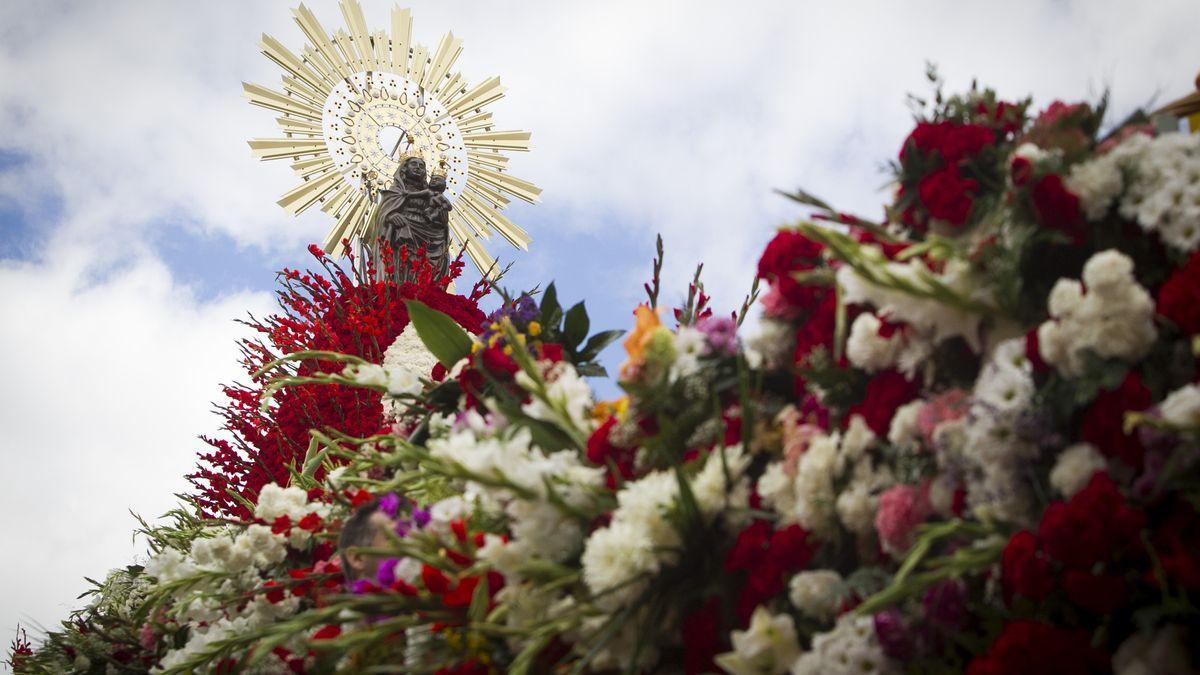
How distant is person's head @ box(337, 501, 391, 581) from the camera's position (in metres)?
1.65

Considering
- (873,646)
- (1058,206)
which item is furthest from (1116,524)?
(1058,206)

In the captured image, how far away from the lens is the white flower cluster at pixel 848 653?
1.11 metres

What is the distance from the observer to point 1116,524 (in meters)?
Answer: 0.99

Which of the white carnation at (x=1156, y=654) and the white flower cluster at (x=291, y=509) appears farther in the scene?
the white flower cluster at (x=291, y=509)

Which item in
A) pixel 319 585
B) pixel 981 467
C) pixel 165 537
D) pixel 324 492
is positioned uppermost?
pixel 165 537

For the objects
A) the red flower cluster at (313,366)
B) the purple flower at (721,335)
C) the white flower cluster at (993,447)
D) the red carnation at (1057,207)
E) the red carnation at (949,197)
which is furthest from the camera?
the red flower cluster at (313,366)

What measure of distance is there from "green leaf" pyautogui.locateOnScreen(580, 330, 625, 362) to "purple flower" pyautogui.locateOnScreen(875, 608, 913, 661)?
912mm

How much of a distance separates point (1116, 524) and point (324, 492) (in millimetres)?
1588

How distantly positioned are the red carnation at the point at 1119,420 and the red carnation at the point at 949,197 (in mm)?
306

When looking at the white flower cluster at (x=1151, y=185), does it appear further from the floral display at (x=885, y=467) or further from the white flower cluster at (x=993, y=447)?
the white flower cluster at (x=993, y=447)

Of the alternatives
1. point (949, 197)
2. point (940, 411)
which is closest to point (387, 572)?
point (940, 411)

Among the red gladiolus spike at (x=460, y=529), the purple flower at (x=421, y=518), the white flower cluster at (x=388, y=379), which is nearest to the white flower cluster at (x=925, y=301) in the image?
the red gladiolus spike at (x=460, y=529)

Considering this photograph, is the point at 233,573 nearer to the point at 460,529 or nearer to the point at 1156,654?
the point at 460,529

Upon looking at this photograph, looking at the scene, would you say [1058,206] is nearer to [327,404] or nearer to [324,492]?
[324,492]
